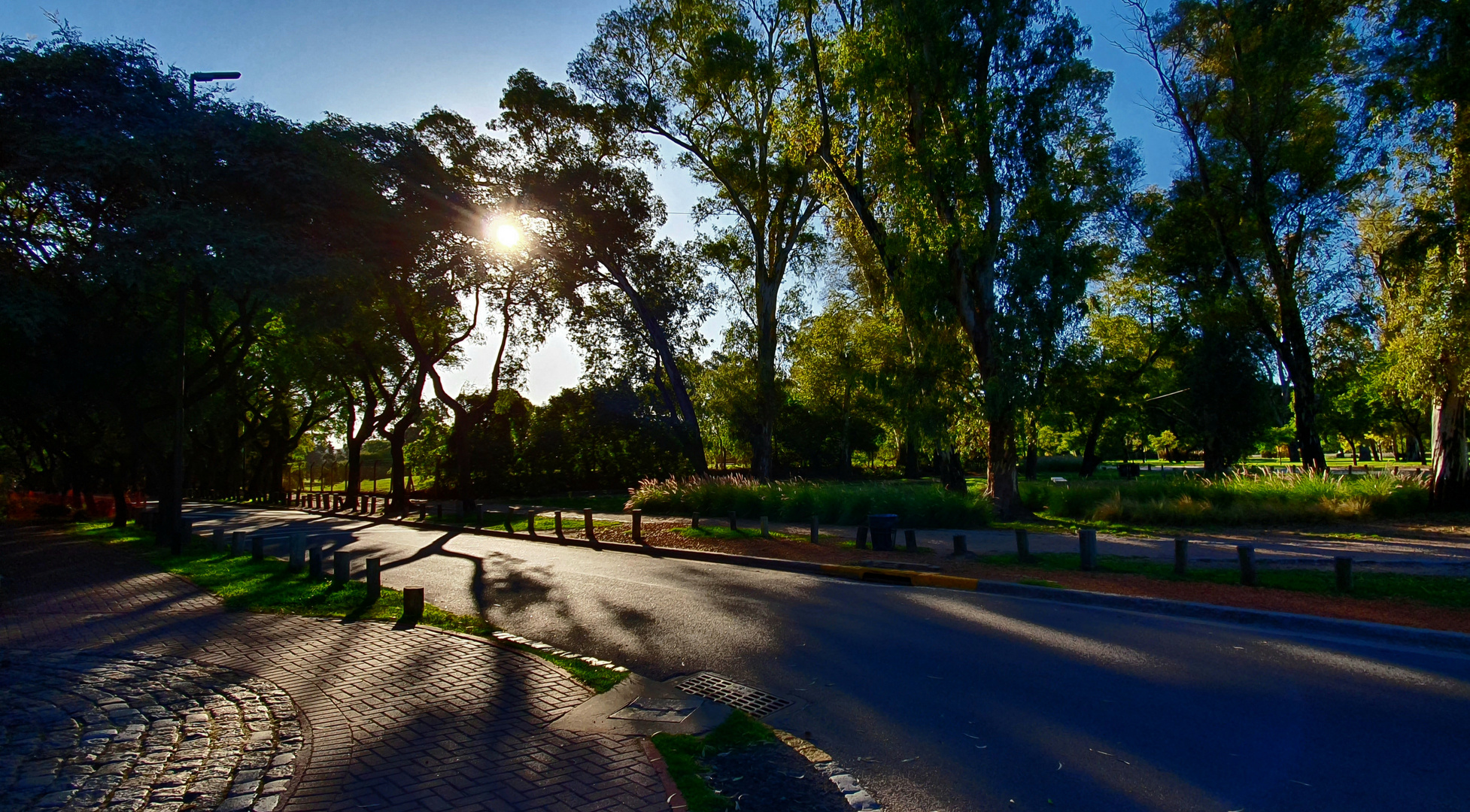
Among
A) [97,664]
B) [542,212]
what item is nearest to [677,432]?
[542,212]

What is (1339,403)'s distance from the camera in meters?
51.8

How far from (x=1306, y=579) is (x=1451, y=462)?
1538 centimetres

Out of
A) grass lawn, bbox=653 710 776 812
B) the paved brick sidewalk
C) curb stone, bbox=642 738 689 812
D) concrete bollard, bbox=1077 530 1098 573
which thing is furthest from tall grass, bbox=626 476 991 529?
curb stone, bbox=642 738 689 812

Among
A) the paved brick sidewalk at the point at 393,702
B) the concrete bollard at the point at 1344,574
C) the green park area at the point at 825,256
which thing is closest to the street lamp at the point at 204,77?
the green park area at the point at 825,256

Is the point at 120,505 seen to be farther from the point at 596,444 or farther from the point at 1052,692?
the point at 1052,692

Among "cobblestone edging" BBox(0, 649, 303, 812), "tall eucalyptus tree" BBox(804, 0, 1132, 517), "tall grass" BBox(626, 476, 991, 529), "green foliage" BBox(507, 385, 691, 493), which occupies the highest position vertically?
"tall eucalyptus tree" BBox(804, 0, 1132, 517)

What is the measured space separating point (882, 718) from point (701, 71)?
1021 inches

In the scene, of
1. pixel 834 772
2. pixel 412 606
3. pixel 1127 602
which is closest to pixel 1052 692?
pixel 834 772

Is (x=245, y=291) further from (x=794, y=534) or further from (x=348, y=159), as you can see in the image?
(x=794, y=534)

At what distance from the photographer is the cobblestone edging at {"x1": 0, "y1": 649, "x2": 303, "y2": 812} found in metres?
4.38

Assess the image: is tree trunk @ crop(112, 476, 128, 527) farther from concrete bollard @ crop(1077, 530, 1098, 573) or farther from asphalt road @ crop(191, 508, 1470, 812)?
concrete bollard @ crop(1077, 530, 1098, 573)

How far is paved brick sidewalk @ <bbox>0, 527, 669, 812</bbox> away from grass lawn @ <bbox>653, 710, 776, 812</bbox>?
150 mm

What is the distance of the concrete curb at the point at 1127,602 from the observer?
26.2ft

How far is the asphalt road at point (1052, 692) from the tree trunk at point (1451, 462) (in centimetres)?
1849
